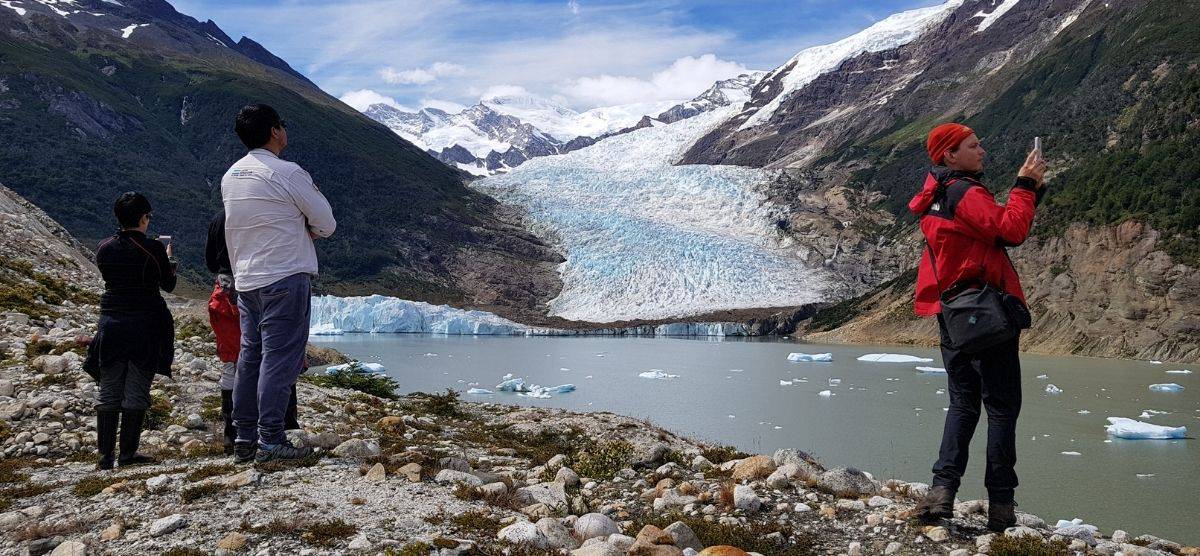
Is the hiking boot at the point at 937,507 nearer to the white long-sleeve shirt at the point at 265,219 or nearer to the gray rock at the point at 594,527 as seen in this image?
the gray rock at the point at 594,527

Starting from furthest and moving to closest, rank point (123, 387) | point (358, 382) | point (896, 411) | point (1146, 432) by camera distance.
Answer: point (896, 411) → point (1146, 432) → point (358, 382) → point (123, 387)

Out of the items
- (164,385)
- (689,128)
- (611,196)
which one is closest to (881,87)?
(689,128)

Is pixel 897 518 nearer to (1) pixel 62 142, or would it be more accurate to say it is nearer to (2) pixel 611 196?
(2) pixel 611 196

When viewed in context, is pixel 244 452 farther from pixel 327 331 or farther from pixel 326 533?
pixel 327 331

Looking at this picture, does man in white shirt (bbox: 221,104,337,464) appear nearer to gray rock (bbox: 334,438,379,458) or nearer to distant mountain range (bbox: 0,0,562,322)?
gray rock (bbox: 334,438,379,458)

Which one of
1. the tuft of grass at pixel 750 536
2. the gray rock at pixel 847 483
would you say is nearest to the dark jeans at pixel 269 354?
the tuft of grass at pixel 750 536

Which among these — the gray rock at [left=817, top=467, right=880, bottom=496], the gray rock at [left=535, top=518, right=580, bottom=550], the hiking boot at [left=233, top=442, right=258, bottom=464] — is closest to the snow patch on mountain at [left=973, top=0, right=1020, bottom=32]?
the gray rock at [left=817, top=467, right=880, bottom=496]

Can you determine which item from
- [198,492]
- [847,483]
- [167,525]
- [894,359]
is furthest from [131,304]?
[894,359]
